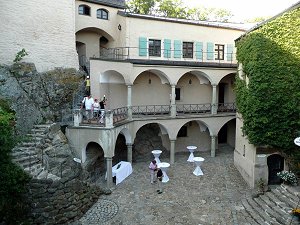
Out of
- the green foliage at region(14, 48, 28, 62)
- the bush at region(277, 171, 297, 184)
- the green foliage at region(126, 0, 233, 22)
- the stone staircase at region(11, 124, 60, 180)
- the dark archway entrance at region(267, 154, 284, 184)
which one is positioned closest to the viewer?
the stone staircase at region(11, 124, 60, 180)

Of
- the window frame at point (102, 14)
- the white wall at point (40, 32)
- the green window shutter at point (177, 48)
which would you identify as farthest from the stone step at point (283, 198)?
the window frame at point (102, 14)

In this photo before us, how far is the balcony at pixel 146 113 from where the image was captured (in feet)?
61.4

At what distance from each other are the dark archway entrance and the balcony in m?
7.54

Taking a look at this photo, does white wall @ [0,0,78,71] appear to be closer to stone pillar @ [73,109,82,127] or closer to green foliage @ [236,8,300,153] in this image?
stone pillar @ [73,109,82,127]

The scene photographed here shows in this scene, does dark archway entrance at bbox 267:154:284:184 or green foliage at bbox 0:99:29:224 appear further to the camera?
dark archway entrance at bbox 267:154:284:184

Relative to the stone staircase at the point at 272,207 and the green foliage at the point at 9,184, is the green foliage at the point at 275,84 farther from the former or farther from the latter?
the green foliage at the point at 9,184

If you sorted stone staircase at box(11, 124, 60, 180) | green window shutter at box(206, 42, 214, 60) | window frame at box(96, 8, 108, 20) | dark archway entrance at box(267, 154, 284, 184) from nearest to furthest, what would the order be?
stone staircase at box(11, 124, 60, 180)
dark archway entrance at box(267, 154, 284, 184)
window frame at box(96, 8, 108, 20)
green window shutter at box(206, 42, 214, 60)

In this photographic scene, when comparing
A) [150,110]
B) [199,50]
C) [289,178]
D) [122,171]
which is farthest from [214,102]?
[122,171]

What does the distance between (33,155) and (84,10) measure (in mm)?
14129

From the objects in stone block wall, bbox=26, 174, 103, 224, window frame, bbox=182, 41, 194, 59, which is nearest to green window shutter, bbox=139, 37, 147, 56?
window frame, bbox=182, 41, 194, 59

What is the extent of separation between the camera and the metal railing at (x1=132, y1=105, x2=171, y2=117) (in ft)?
81.0

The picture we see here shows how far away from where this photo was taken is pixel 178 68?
2391 centimetres

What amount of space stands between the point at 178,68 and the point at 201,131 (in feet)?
23.5

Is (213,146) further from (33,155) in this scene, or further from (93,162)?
(33,155)
